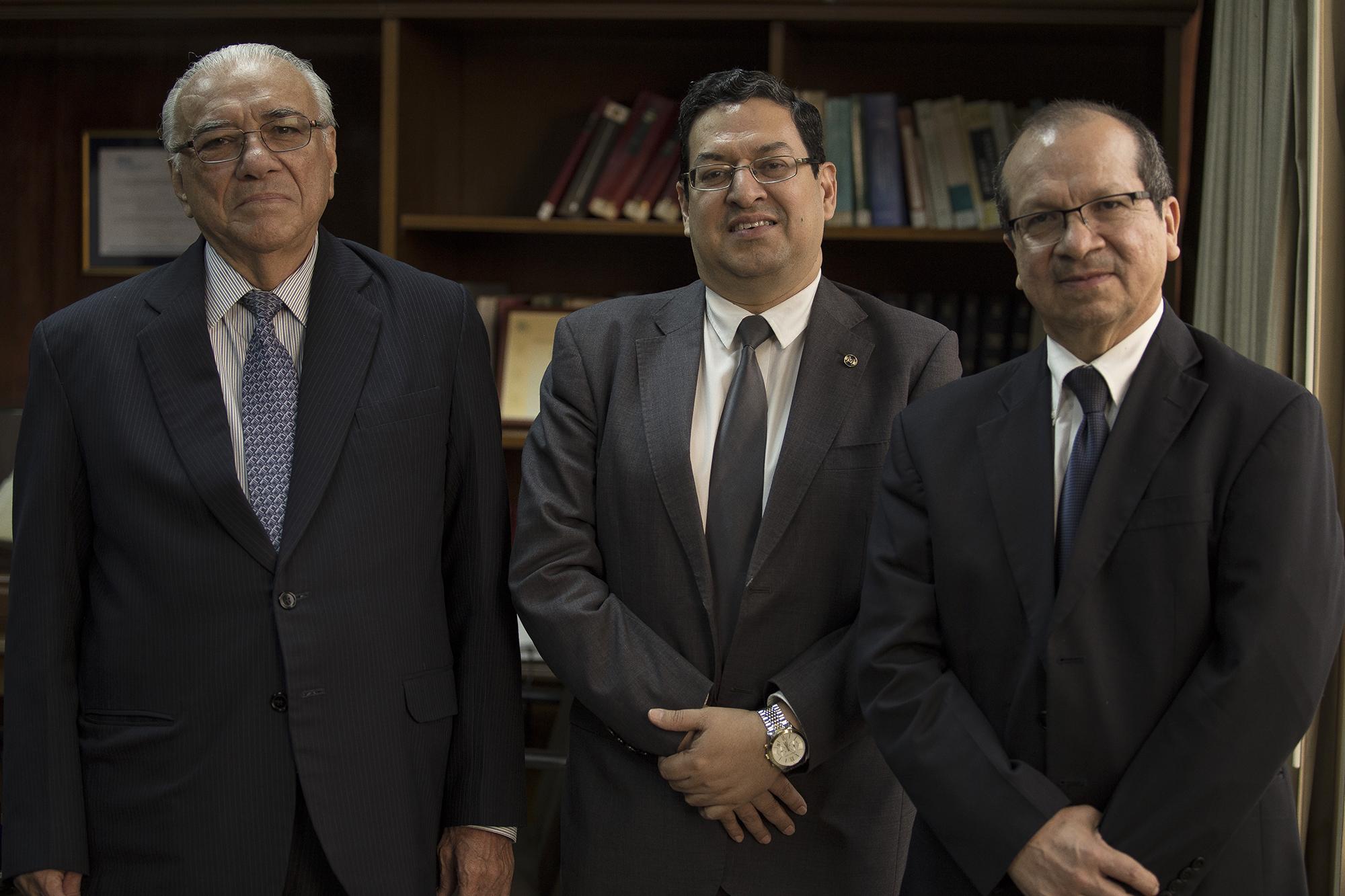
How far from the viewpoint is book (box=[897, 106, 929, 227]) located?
2.93 meters

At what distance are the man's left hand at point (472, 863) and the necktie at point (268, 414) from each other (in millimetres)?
494

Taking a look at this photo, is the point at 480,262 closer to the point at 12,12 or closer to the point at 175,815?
the point at 12,12

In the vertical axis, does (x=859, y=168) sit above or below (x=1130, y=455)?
above

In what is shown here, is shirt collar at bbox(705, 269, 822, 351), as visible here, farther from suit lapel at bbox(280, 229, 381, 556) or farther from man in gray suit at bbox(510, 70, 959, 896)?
suit lapel at bbox(280, 229, 381, 556)

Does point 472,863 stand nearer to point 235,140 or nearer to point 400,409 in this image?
point 400,409

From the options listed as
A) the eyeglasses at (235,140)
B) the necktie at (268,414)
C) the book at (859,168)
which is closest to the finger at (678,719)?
the necktie at (268,414)

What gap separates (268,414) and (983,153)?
1940 millimetres

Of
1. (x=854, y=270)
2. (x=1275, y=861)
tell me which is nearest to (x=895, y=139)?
(x=854, y=270)

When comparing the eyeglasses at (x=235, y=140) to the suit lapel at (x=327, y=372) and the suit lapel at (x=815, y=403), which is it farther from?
the suit lapel at (x=815, y=403)

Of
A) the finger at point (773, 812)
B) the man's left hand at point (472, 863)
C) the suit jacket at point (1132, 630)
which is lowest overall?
the man's left hand at point (472, 863)

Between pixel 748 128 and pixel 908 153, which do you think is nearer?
pixel 748 128

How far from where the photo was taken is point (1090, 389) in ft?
4.56

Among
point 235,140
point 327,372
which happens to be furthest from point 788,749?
point 235,140

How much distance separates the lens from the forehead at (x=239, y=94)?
5.47 feet
